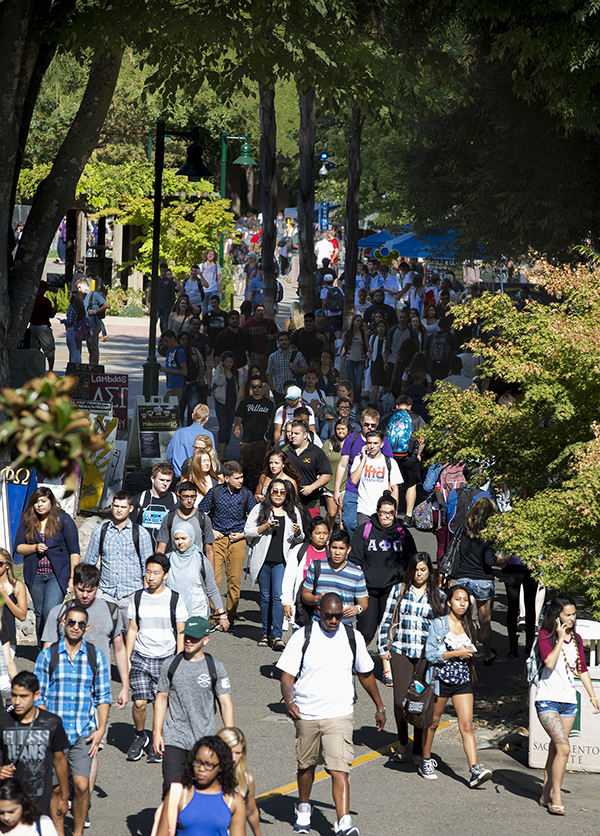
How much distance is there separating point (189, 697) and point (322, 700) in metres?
0.93

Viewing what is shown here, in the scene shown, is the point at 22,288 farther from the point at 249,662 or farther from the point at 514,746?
the point at 514,746

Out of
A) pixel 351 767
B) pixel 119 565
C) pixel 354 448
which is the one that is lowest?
pixel 351 767

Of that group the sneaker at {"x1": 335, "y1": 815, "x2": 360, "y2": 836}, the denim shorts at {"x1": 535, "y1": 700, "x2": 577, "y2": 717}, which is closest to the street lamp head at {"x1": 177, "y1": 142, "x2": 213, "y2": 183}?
the denim shorts at {"x1": 535, "y1": 700, "x2": 577, "y2": 717}

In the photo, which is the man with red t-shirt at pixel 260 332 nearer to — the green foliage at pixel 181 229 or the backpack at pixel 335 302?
the backpack at pixel 335 302

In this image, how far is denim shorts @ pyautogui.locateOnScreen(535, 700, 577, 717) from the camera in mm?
8141

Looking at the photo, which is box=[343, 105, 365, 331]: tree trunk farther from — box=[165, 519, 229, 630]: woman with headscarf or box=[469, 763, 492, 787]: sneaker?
box=[469, 763, 492, 787]: sneaker

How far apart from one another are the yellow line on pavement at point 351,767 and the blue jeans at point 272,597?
2005mm

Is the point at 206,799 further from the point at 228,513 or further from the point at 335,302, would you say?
the point at 335,302

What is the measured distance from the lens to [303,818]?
7.29 meters

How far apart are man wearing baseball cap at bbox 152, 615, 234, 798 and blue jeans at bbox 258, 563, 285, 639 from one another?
3.87 m

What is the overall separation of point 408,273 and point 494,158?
14.8 metres

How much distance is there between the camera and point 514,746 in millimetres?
9414

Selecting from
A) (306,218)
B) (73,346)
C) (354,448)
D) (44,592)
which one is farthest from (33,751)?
(306,218)

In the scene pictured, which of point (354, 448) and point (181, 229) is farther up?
point (181, 229)
